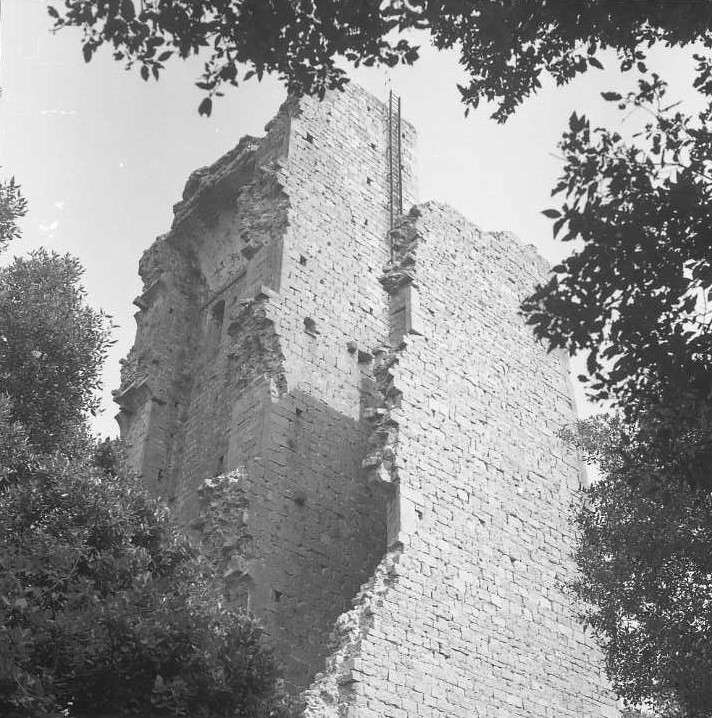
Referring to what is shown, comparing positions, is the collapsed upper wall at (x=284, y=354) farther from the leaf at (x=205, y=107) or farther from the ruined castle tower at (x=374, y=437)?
the leaf at (x=205, y=107)

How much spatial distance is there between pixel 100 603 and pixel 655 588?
5.78 m

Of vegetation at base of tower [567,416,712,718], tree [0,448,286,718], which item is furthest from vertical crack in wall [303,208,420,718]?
vegetation at base of tower [567,416,712,718]

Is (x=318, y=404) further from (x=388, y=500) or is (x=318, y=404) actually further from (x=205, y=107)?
(x=205, y=107)

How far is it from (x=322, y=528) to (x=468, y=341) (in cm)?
371

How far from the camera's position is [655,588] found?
1014 cm

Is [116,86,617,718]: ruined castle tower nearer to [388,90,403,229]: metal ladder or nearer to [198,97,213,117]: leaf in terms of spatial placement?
[388,90,403,229]: metal ladder

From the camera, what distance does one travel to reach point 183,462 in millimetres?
18500

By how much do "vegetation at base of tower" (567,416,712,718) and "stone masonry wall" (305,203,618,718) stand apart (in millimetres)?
1760

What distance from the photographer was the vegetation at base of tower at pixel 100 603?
28.4ft

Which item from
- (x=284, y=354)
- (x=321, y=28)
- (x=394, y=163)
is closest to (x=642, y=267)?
(x=321, y=28)

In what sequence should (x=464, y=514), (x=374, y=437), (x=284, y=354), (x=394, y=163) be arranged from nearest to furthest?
1. (x=374, y=437)
2. (x=464, y=514)
3. (x=284, y=354)
4. (x=394, y=163)

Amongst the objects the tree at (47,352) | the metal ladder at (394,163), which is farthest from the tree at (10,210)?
the metal ladder at (394,163)

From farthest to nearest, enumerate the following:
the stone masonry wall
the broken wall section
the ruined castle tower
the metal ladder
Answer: the metal ladder → the broken wall section → the ruined castle tower → the stone masonry wall

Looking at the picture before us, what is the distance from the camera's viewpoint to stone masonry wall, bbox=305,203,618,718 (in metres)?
Answer: 11.3
